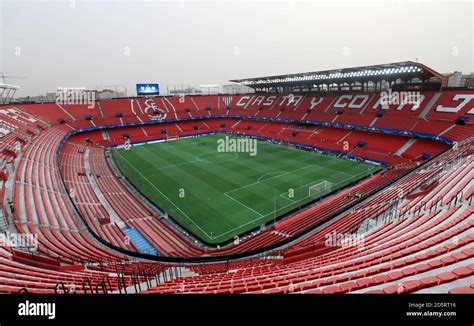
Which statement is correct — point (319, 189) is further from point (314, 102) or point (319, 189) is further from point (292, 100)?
point (292, 100)

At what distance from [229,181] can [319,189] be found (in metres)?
10.1

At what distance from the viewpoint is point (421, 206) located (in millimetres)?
12242

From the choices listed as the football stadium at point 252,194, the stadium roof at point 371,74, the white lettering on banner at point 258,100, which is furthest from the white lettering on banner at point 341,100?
the white lettering on banner at point 258,100

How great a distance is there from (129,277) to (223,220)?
11.7 meters

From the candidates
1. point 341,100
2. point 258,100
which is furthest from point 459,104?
point 258,100

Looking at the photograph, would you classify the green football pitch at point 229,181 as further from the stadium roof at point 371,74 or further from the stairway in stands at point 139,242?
the stadium roof at point 371,74

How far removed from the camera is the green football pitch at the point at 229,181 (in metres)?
21.7

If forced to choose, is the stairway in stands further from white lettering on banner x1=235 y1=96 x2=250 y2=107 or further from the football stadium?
white lettering on banner x1=235 y1=96 x2=250 y2=107

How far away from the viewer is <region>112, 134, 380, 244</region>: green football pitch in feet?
71.2

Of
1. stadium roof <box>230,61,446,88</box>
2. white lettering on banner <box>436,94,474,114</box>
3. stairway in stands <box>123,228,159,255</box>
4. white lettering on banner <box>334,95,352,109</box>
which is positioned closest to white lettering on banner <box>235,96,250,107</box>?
stadium roof <box>230,61,446,88</box>

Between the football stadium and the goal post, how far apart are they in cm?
21

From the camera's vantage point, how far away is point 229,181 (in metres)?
29.4
